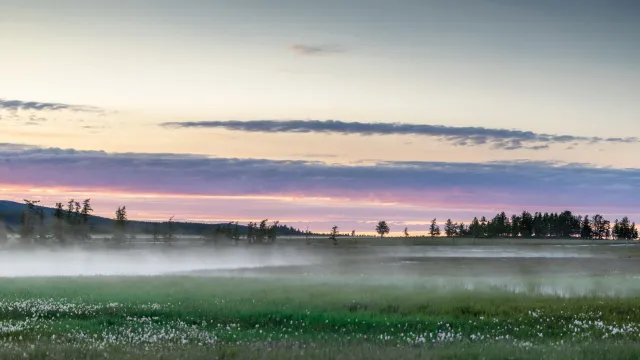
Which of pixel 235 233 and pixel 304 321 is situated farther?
pixel 235 233

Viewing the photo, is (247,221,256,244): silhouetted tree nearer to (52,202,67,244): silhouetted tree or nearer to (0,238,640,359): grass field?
(52,202,67,244): silhouetted tree

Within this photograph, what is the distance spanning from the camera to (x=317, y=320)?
27656mm

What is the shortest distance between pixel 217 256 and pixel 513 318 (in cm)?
9302

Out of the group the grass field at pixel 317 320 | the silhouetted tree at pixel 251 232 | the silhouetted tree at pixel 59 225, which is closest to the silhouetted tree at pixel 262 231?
the silhouetted tree at pixel 251 232

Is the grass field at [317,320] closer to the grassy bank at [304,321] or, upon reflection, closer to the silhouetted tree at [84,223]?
the grassy bank at [304,321]

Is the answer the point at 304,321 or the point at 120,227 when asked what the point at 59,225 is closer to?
the point at 120,227

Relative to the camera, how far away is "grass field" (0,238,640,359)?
1795 centimetres

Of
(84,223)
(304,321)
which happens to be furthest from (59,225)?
(304,321)

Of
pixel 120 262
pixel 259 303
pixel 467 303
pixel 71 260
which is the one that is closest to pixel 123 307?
pixel 259 303

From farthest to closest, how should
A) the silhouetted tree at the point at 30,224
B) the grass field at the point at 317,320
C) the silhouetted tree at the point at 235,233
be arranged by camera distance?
the silhouetted tree at the point at 235,233 < the silhouetted tree at the point at 30,224 < the grass field at the point at 317,320

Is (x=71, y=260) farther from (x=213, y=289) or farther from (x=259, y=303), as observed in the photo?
(x=259, y=303)

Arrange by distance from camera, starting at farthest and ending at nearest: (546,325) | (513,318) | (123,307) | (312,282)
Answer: (312,282), (123,307), (513,318), (546,325)

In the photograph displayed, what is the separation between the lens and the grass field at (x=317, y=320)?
18.0 metres

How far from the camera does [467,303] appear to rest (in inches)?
1326
